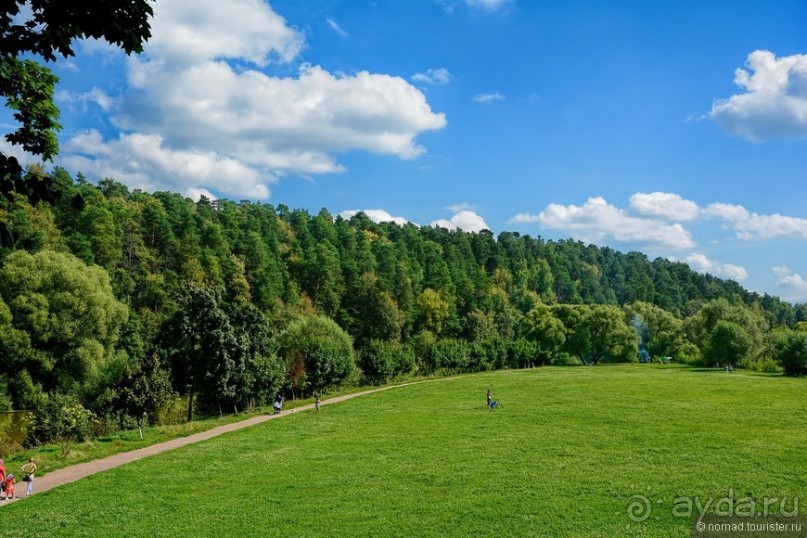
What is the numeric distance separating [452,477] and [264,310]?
74683 millimetres

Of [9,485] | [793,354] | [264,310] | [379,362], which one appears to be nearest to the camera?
[9,485]

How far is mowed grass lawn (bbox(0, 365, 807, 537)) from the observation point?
18094 mm

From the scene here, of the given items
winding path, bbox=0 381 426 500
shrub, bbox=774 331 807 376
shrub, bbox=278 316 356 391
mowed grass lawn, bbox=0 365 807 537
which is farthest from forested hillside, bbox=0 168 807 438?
mowed grass lawn, bbox=0 365 807 537

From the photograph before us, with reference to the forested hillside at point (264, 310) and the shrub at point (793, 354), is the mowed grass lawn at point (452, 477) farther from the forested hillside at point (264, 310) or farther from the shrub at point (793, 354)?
the shrub at point (793, 354)

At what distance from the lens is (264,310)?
305 feet

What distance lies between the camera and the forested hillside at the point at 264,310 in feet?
152

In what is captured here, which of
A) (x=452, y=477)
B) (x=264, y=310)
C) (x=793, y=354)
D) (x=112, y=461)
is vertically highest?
(x=264, y=310)

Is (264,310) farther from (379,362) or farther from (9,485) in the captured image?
(9,485)

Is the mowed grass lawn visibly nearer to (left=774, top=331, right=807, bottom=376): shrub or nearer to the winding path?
the winding path

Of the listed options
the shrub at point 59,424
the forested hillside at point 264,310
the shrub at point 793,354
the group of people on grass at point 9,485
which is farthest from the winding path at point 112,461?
the shrub at point 793,354

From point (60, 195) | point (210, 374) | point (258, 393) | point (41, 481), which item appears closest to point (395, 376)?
point (258, 393)

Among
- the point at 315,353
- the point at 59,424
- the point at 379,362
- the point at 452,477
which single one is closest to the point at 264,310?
the point at 379,362

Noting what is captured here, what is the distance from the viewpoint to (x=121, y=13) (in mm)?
7695

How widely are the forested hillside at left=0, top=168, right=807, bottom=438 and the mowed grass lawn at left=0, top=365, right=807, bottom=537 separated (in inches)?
438
